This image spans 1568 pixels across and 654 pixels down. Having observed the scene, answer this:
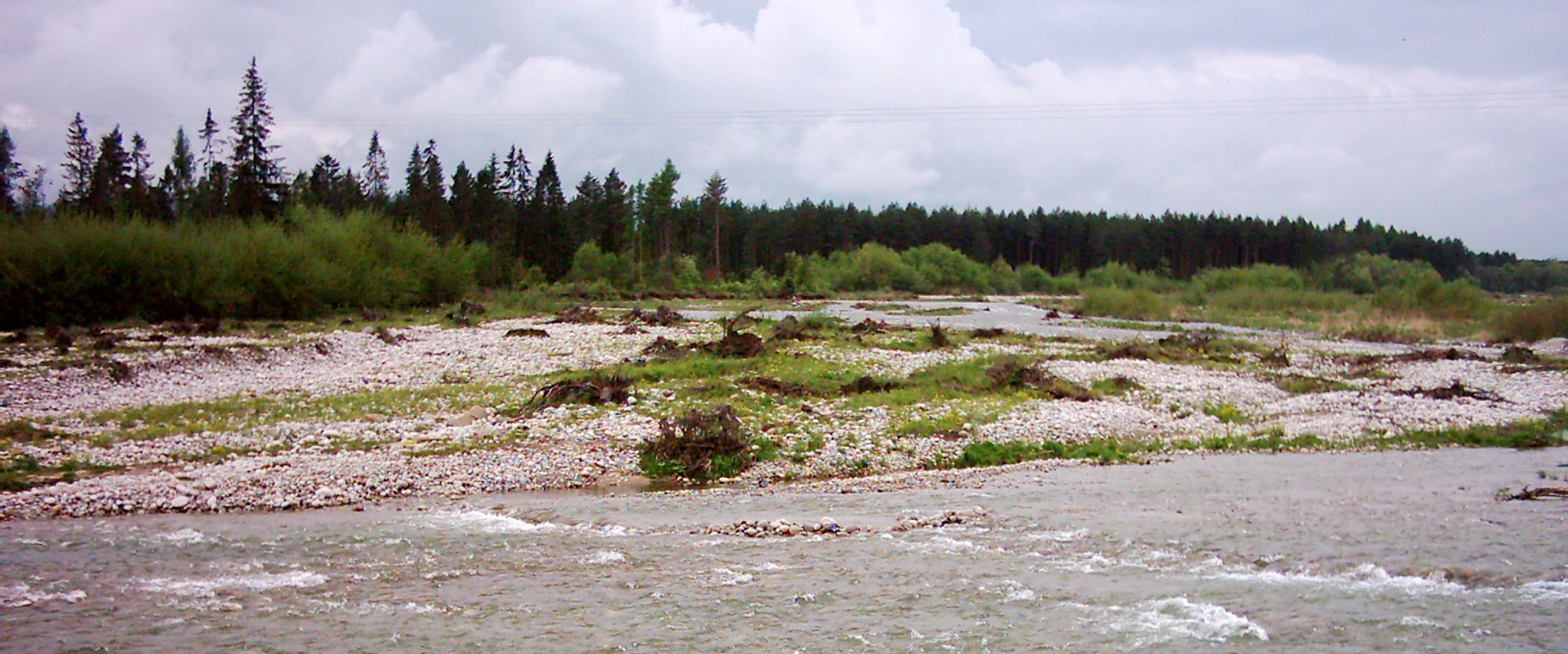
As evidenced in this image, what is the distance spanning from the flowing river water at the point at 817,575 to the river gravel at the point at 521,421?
3.82 ft

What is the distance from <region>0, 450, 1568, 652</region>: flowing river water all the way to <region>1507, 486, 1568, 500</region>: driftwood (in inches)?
15.3

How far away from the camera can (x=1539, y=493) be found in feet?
45.7

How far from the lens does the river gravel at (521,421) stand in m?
14.3

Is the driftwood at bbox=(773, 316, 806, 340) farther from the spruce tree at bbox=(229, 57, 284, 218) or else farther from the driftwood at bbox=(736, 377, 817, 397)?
the spruce tree at bbox=(229, 57, 284, 218)

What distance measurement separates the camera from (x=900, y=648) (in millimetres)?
8047

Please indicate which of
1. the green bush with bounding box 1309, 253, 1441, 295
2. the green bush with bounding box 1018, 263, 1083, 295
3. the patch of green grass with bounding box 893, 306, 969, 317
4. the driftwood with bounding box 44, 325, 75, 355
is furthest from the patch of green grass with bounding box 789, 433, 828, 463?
the green bush with bounding box 1018, 263, 1083, 295

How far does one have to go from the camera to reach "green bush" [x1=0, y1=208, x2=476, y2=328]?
3547cm

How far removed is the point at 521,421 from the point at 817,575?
9988mm

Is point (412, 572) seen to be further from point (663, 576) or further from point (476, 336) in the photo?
point (476, 336)

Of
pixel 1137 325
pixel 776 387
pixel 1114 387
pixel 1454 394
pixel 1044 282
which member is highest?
pixel 1044 282

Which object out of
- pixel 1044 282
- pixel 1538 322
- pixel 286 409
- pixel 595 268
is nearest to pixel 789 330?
pixel 286 409

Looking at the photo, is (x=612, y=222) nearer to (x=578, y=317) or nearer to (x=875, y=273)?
(x=875, y=273)

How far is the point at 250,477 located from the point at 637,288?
7490cm

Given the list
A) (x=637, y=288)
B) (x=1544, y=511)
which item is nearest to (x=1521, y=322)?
(x=1544, y=511)
